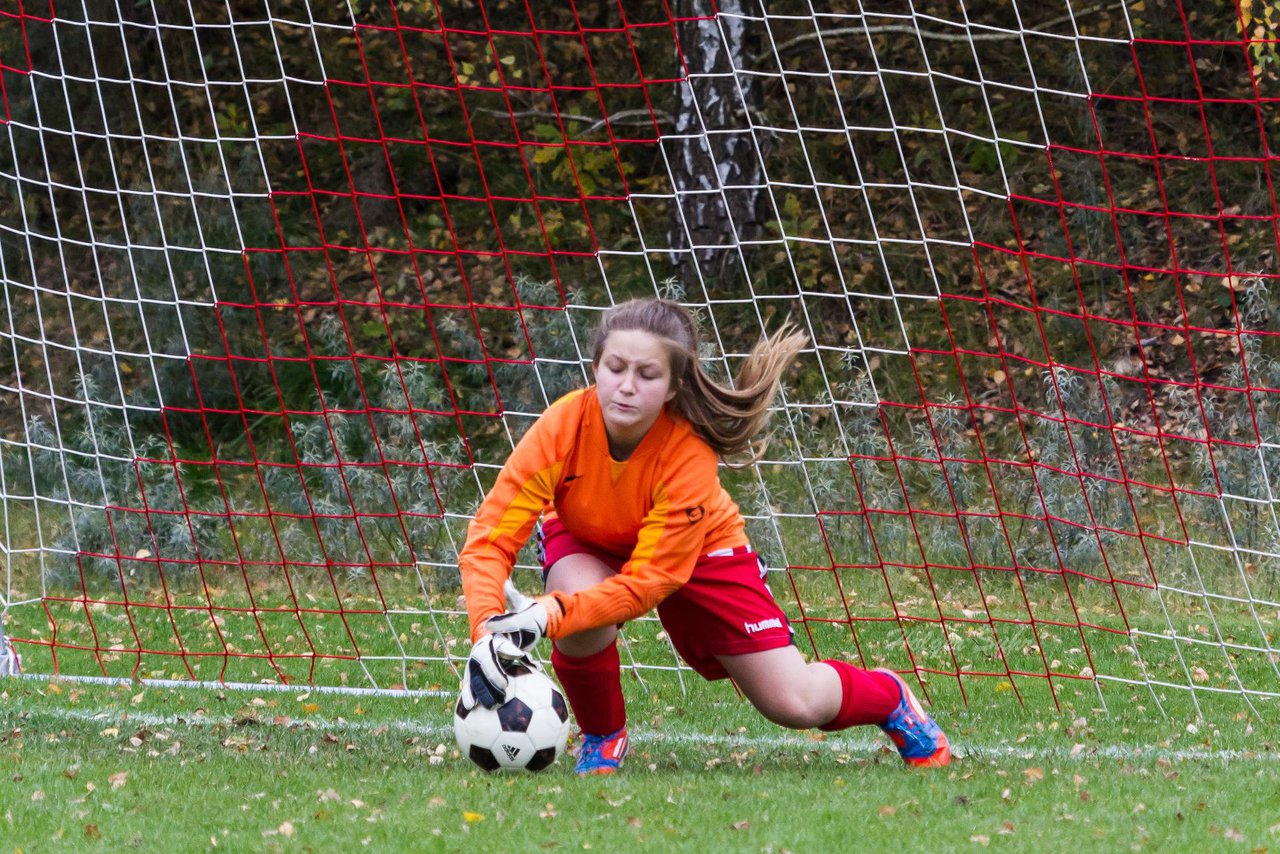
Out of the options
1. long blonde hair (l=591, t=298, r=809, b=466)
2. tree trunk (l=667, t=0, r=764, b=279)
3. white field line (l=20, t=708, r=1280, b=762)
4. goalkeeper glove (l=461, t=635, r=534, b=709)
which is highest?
tree trunk (l=667, t=0, r=764, b=279)

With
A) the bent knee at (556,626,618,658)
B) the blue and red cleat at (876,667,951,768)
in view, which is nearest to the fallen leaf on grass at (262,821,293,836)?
the bent knee at (556,626,618,658)

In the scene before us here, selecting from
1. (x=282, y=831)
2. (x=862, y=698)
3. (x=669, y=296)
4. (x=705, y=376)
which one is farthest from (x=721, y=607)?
(x=669, y=296)

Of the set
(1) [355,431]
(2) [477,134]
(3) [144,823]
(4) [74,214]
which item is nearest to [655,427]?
(3) [144,823]

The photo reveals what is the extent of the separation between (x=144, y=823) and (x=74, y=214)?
35.7 feet

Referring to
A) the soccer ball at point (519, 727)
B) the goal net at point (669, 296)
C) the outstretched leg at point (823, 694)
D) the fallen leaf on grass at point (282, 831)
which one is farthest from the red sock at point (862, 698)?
the goal net at point (669, 296)

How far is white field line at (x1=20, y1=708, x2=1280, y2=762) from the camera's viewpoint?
4898mm

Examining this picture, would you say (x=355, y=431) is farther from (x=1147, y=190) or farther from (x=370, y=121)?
(x=1147, y=190)

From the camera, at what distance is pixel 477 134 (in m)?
13.6

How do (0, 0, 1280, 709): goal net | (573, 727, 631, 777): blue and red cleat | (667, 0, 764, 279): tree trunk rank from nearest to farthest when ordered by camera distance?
1. (573, 727, 631, 777): blue and red cleat
2. (0, 0, 1280, 709): goal net
3. (667, 0, 764, 279): tree trunk

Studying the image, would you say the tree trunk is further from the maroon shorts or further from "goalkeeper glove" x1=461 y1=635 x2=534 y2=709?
"goalkeeper glove" x1=461 y1=635 x2=534 y2=709

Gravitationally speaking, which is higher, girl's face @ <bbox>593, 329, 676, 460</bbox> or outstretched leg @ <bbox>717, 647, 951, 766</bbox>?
girl's face @ <bbox>593, 329, 676, 460</bbox>

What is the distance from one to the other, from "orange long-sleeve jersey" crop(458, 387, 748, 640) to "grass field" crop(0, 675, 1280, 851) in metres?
0.48

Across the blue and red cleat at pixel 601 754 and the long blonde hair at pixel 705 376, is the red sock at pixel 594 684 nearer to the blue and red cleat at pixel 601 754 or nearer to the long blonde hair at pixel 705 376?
the blue and red cleat at pixel 601 754

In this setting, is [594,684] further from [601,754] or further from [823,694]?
[823,694]
